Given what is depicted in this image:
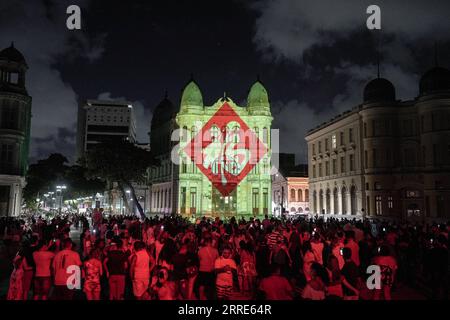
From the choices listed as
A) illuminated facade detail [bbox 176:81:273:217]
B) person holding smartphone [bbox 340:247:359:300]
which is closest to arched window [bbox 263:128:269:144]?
illuminated facade detail [bbox 176:81:273:217]

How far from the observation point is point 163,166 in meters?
75.8

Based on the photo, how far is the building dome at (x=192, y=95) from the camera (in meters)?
61.1

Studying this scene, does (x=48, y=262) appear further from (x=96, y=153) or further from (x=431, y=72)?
(x=431, y=72)

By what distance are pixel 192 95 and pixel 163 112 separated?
90.1 feet

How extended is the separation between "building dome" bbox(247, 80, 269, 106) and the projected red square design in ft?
15.1

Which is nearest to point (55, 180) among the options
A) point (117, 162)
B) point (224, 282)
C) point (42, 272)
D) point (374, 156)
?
point (117, 162)

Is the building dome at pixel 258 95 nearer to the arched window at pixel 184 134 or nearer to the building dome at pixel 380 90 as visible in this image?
the arched window at pixel 184 134

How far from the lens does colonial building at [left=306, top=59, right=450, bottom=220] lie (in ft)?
140

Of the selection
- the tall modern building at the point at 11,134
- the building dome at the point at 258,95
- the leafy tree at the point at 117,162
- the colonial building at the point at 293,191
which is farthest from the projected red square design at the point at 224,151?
the tall modern building at the point at 11,134

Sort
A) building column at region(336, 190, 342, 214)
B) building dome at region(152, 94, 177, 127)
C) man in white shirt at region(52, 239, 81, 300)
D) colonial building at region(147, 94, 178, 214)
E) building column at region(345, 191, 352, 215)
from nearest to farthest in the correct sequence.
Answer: man in white shirt at region(52, 239, 81, 300), building column at region(345, 191, 352, 215), building column at region(336, 190, 342, 214), colonial building at region(147, 94, 178, 214), building dome at region(152, 94, 177, 127)

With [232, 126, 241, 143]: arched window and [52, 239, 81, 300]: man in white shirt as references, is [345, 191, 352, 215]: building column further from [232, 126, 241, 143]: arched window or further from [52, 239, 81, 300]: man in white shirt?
[52, 239, 81, 300]: man in white shirt

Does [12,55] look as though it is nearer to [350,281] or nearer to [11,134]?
[11,134]

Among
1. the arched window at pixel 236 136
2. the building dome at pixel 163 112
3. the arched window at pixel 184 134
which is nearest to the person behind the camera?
the arched window at pixel 184 134

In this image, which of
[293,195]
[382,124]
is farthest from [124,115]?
[382,124]
